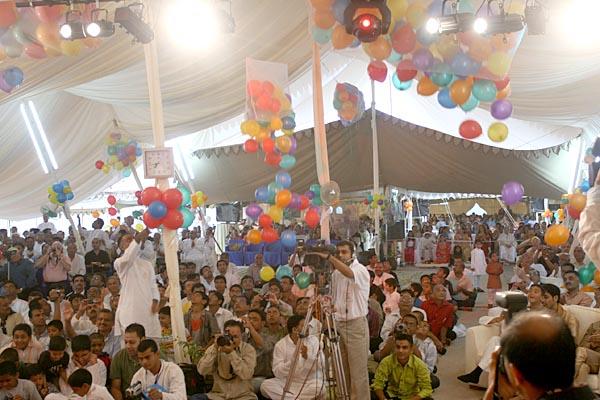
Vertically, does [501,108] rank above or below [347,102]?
below

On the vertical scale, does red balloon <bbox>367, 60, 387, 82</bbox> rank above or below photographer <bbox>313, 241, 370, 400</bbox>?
above

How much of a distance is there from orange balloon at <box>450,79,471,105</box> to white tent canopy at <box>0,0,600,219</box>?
54.0 inches

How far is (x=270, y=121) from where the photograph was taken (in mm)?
6574

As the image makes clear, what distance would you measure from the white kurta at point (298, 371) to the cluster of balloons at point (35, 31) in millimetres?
2923

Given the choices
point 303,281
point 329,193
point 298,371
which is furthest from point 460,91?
point 298,371

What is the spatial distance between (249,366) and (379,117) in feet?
25.9

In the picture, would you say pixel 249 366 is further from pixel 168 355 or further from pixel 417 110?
→ pixel 417 110

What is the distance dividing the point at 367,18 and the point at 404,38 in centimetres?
57

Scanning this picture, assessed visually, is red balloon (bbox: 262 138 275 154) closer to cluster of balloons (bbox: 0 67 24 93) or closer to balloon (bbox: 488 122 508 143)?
balloon (bbox: 488 122 508 143)

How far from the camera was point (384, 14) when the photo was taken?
174 inches

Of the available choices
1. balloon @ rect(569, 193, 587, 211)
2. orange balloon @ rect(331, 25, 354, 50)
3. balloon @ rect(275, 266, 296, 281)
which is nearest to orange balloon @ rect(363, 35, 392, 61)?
orange balloon @ rect(331, 25, 354, 50)

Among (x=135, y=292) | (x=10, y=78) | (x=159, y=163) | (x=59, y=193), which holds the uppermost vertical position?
(x=10, y=78)

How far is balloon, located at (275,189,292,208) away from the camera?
6.81 meters

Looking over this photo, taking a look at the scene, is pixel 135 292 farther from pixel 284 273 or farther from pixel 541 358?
pixel 541 358
